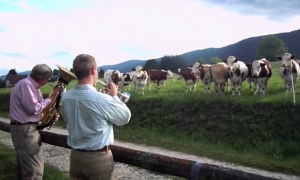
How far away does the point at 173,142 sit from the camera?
13.5m

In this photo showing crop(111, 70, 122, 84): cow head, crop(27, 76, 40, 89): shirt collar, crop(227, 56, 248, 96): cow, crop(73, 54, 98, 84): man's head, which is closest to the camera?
crop(73, 54, 98, 84): man's head

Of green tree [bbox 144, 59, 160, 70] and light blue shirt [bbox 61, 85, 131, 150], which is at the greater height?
green tree [bbox 144, 59, 160, 70]

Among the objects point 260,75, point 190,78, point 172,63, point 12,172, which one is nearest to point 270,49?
point 172,63

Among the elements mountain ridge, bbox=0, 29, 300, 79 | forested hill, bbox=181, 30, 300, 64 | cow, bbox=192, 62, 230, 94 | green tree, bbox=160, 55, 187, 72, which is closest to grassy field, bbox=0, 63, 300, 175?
cow, bbox=192, 62, 230, 94

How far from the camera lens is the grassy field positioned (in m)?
11.3

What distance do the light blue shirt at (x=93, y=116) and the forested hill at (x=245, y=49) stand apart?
57317 millimetres

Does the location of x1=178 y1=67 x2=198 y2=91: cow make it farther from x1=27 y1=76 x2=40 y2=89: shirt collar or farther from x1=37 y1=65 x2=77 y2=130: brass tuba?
x1=27 y1=76 x2=40 y2=89: shirt collar

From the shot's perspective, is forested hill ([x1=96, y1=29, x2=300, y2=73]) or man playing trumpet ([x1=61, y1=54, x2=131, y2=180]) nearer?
man playing trumpet ([x1=61, y1=54, x2=131, y2=180])

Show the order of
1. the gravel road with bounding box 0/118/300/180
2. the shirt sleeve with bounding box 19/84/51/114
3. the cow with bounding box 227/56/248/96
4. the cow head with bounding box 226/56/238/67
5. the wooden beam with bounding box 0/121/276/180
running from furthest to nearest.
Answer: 1. the cow head with bounding box 226/56/238/67
2. the cow with bounding box 227/56/248/96
3. the gravel road with bounding box 0/118/300/180
4. the shirt sleeve with bounding box 19/84/51/114
5. the wooden beam with bounding box 0/121/276/180

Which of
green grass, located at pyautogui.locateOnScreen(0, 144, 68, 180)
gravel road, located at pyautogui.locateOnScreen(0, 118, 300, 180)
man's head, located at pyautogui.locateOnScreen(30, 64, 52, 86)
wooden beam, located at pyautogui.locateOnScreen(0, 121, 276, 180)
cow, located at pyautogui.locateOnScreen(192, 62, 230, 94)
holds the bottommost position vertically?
gravel road, located at pyautogui.locateOnScreen(0, 118, 300, 180)

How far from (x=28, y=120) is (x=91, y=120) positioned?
1.71m

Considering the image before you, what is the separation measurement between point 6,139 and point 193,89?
11825mm

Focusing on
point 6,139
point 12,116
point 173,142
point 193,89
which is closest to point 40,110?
point 12,116

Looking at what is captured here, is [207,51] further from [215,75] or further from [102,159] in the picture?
[102,159]
